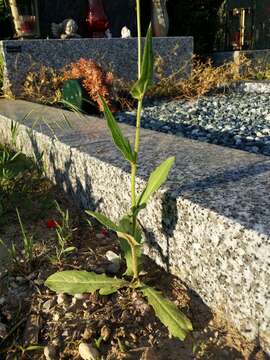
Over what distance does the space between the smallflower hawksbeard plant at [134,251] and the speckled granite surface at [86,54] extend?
4192mm

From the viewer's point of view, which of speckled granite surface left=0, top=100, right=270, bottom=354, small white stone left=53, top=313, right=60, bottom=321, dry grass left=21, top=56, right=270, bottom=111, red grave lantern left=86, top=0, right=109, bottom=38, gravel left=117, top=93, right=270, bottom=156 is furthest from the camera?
red grave lantern left=86, top=0, right=109, bottom=38

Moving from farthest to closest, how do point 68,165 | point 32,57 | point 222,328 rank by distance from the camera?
point 32,57
point 68,165
point 222,328

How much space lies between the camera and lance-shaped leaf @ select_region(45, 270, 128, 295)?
1.39 m


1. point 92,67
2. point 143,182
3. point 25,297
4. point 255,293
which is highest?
point 92,67

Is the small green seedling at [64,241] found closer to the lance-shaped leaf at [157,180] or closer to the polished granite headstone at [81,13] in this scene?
the lance-shaped leaf at [157,180]

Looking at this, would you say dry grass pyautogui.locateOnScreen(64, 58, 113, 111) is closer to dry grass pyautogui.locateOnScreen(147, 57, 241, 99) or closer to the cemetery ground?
dry grass pyautogui.locateOnScreen(147, 57, 241, 99)

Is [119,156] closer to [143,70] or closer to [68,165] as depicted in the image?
[68,165]

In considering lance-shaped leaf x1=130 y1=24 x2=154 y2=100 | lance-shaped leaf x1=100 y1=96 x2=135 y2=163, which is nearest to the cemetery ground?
lance-shaped leaf x1=100 y1=96 x2=135 y2=163

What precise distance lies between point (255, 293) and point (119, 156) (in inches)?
39.0

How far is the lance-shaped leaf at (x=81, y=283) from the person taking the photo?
4.57 feet

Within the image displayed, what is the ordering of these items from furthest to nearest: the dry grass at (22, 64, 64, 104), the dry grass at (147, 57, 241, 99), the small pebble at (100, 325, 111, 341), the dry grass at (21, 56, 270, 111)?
the dry grass at (147, 57, 241, 99) < the dry grass at (22, 64, 64, 104) < the dry grass at (21, 56, 270, 111) < the small pebble at (100, 325, 111, 341)

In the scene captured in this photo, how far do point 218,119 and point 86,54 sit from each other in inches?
98.2

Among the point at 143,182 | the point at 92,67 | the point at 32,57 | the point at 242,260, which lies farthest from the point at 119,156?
the point at 32,57

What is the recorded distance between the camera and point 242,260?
1.17 m
